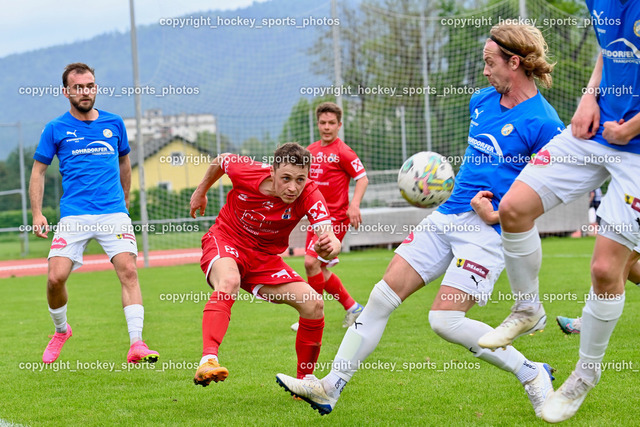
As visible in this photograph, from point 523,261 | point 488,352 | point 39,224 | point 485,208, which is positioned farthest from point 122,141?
point 523,261

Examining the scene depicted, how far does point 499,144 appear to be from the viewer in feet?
14.2

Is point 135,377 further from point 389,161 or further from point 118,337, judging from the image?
point 389,161

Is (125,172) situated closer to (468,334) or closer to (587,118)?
(468,334)

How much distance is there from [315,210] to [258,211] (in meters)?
0.46

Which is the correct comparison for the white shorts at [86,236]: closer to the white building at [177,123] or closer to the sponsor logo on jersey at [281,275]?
the sponsor logo on jersey at [281,275]

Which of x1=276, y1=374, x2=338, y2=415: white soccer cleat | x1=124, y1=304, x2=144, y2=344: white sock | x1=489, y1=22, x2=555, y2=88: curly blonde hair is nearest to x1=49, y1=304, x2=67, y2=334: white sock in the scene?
x1=124, y1=304, x2=144, y2=344: white sock

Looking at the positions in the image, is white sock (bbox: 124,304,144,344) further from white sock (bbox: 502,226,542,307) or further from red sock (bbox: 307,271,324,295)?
white sock (bbox: 502,226,542,307)

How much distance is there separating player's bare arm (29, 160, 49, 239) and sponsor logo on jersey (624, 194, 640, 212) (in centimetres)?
457

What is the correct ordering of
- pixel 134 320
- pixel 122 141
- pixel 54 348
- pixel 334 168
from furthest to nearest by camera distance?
pixel 334 168 → pixel 122 141 → pixel 54 348 → pixel 134 320

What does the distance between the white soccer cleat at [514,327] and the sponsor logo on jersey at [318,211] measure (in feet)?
4.75

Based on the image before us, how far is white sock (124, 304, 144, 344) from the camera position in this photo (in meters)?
5.72

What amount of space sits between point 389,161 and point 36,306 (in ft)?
41.6

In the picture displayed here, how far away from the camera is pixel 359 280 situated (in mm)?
12062

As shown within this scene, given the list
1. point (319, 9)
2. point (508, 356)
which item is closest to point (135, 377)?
point (508, 356)
